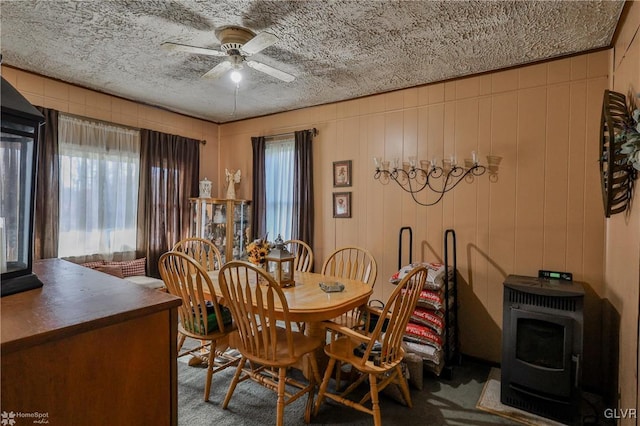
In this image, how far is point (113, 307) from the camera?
0.80m

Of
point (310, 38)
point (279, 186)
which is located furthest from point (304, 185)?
point (310, 38)

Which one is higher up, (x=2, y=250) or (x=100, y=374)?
(x=2, y=250)

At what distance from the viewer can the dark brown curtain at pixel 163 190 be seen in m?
3.98

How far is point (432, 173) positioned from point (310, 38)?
5.53 ft

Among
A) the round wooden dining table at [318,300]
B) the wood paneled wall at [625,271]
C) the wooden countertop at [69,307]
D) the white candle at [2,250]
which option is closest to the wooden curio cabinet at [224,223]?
the round wooden dining table at [318,300]

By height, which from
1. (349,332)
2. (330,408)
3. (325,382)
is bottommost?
(330,408)

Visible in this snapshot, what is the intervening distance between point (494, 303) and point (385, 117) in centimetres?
208

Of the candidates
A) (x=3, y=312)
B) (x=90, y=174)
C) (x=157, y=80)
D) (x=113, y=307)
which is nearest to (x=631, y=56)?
(x=113, y=307)

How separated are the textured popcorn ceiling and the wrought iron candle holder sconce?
78 centimetres

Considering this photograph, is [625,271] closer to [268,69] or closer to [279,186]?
[268,69]

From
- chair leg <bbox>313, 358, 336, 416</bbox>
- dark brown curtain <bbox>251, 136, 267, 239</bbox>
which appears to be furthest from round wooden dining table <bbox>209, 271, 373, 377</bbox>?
dark brown curtain <bbox>251, 136, 267, 239</bbox>

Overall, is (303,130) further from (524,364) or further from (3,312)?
(3,312)

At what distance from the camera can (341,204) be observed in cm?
385

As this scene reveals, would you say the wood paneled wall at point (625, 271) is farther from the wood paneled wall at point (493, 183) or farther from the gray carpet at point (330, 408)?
the gray carpet at point (330, 408)
